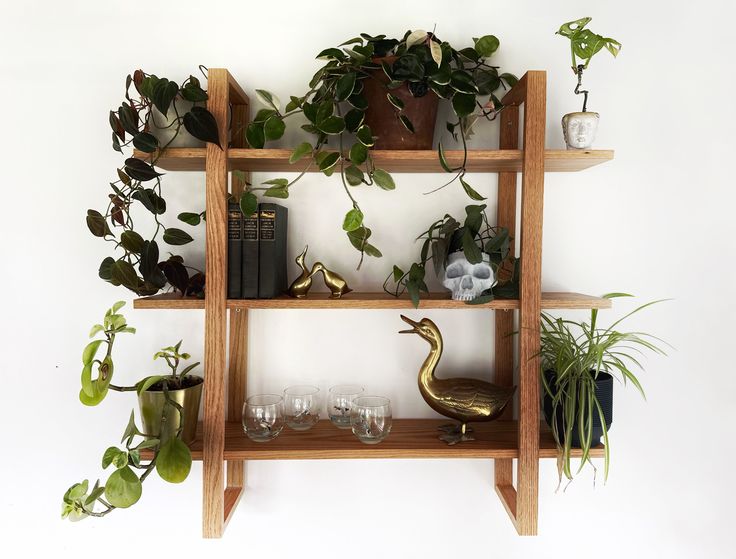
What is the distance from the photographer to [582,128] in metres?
1.22

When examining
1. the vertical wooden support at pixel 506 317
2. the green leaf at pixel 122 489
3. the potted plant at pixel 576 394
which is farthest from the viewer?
the vertical wooden support at pixel 506 317

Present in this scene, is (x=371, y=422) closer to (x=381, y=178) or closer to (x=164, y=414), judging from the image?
(x=164, y=414)

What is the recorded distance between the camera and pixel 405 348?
144 centimetres

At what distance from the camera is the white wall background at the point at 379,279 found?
1.40 meters

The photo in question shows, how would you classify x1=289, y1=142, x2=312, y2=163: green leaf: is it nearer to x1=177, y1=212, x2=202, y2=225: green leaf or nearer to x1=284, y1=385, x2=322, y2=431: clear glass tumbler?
x1=177, y1=212, x2=202, y2=225: green leaf

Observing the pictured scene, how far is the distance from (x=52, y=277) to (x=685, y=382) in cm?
187

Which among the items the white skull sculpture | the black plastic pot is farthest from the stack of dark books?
the black plastic pot

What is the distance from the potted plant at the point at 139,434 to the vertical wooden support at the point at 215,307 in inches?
2.7

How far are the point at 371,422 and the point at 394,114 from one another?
0.76 metres

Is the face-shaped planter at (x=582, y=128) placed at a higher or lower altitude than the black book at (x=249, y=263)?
higher

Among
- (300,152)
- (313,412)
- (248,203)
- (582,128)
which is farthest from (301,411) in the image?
(582,128)

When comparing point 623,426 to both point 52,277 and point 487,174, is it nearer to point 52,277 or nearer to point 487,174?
point 487,174

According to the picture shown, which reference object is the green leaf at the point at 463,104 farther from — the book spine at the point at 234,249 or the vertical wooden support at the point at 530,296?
the book spine at the point at 234,249

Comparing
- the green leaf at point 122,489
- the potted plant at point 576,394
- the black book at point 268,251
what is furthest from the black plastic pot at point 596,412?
the green leaf at point 122,489
